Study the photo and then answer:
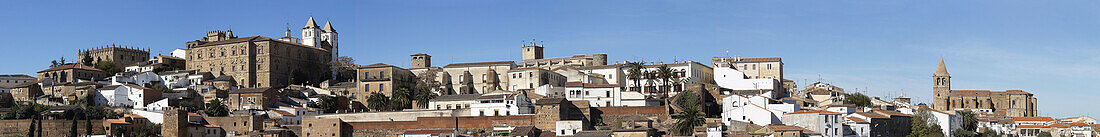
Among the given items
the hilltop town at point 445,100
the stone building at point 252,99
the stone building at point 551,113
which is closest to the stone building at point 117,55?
the hilltop town at point 445,100

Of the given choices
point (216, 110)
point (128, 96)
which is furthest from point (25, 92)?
point (216, 110)

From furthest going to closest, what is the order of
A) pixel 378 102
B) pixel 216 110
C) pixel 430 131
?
1. pixel 378 102
2. pixel 216 110
3. pixel 430 131

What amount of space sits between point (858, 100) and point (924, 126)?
39.4 feet

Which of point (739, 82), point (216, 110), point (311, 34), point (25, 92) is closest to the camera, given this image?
point (216, 110)

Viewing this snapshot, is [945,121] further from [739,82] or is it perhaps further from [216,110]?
[216,110]

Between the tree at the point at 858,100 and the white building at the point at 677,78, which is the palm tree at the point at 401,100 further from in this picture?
the tree at the point at 858,100

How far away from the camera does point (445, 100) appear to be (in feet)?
228

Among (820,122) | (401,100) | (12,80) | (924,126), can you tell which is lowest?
(924,126)

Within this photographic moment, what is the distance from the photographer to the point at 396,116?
2653 inches

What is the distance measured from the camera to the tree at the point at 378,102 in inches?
2911

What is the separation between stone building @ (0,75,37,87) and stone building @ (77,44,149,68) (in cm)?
638

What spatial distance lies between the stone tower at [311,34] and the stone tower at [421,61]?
12239 millimetres

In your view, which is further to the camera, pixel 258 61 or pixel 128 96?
pixel 258 61

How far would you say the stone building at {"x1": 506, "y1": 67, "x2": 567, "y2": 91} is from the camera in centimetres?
7719
